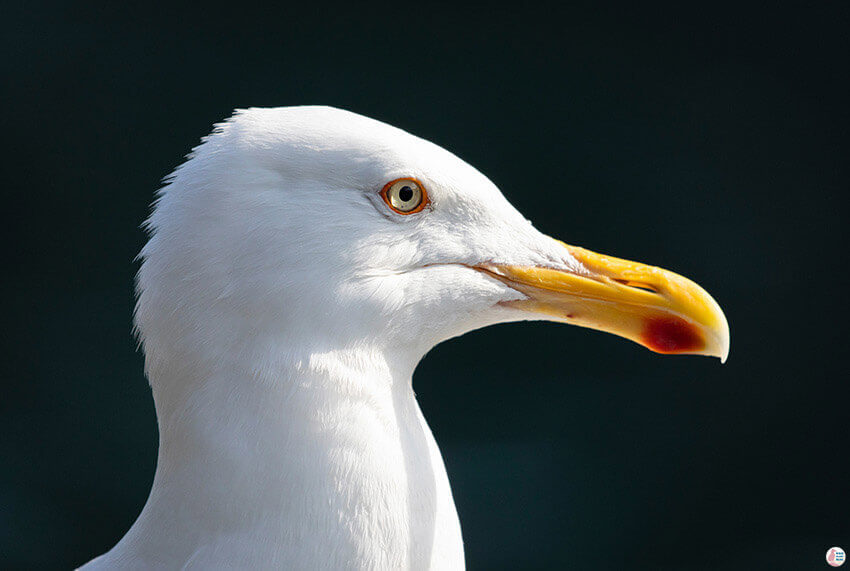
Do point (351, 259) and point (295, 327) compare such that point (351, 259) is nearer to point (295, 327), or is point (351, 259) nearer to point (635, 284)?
point (295, 327)

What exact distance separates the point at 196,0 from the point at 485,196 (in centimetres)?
189

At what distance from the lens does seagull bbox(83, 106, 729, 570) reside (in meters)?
1.09

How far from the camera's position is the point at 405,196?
1152 mm

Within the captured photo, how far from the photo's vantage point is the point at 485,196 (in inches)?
47.2

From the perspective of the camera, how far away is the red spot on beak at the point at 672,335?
4.01 ft

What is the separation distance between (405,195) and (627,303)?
30 centimetres

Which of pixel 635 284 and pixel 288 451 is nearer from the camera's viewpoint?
pixel 288 451

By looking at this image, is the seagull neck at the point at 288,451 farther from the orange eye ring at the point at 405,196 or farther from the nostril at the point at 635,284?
the nostril at the point at 635,284

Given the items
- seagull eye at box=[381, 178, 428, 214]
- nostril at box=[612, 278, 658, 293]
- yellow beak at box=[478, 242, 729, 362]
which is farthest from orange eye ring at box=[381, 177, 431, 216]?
nostril at box=[612, 278, 658, 293]

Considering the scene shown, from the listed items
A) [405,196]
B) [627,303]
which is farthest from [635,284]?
[405,196]

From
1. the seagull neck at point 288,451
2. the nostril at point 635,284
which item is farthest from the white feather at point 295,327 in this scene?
the nostril at point 635,284

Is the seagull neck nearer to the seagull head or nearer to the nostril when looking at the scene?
the seagull head

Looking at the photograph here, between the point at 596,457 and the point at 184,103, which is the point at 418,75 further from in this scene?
the point at 596,457

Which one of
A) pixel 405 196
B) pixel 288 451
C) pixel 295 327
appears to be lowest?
pixel 288 451
